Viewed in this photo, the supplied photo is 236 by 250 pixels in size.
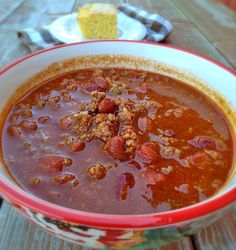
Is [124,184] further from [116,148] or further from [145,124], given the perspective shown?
[145,124]

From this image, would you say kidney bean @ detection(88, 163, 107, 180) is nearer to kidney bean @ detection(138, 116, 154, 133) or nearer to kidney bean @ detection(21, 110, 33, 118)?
kidney bean @ detection(138, 116, 154, 133)

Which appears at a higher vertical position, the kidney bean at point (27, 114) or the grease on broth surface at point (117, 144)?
the grease on broth surface at point (117, 144)

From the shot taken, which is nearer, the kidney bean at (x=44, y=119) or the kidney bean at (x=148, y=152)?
the kidney bean at (x=148, y=152)

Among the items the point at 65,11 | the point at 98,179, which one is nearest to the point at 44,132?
the point at 98,179

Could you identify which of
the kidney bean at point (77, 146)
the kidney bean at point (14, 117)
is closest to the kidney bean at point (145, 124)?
the kidney bean at point (77, 146)

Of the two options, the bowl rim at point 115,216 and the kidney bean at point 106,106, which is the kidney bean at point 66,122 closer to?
the kidney bean at point 106,106

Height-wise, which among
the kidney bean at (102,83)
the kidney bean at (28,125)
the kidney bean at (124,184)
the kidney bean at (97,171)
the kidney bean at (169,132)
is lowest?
the kidney bean at (28,125)

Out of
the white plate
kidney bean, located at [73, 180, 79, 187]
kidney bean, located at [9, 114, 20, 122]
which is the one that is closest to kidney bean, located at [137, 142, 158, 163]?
kidney bean, located at [73, 180, 79, 187]
